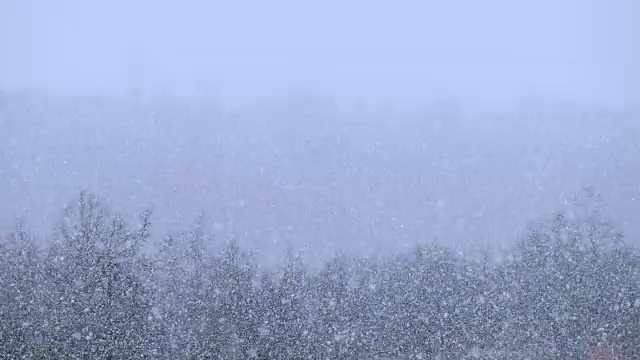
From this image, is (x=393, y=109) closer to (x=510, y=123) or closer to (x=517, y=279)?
(x=510, y=123)

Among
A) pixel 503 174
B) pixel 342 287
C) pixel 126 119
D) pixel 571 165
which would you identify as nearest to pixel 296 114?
pixel 126 119

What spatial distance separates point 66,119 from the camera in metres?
60.1

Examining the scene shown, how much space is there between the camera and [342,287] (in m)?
23.5

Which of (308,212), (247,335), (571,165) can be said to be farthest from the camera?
(571,165)

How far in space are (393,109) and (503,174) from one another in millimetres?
20289

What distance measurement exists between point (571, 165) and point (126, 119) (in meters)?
43.3

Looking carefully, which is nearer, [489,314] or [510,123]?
[489,314]

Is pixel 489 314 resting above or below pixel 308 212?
above

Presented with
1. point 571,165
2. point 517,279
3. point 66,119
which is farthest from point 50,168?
point 571,165

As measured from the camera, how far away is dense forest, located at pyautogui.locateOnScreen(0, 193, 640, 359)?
1809cm

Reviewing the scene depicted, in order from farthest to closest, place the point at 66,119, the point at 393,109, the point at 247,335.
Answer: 1. the point at 393,109
2. the point at 66,119
3. the point at 247,335

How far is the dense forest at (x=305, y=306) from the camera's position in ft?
59.4

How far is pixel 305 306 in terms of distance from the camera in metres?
23.2

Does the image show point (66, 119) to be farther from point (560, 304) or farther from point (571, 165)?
point (560, 304)
